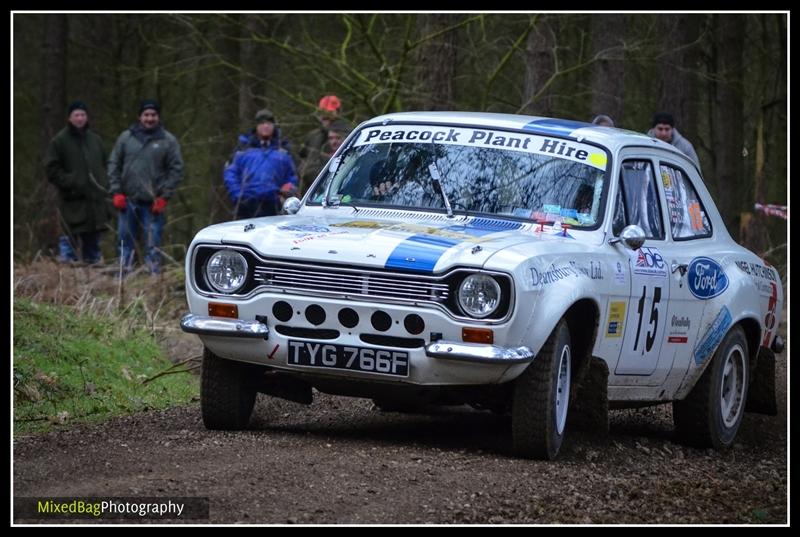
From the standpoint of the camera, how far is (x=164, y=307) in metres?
13.7

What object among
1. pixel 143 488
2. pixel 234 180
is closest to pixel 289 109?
pixel 234 180

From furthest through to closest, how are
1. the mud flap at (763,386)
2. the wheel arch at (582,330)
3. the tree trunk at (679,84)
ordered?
the tree trunk at (679,84)
the mud flap at (763,386)
the wheel arch at (582,330)

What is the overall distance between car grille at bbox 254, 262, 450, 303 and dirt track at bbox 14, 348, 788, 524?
815 mm

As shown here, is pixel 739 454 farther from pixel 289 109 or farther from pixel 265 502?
pixel 289 109

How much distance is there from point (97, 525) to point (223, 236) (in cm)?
221

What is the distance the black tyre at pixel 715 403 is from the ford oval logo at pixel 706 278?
379 mm

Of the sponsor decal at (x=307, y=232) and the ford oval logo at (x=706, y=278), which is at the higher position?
the sponsor decal at (x=307, y=232)

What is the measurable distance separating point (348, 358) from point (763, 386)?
382 centimetres

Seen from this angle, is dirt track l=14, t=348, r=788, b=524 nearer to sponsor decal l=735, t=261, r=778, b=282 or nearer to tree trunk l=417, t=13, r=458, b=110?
sponsor decal l=735, t=261, r=778, b=282

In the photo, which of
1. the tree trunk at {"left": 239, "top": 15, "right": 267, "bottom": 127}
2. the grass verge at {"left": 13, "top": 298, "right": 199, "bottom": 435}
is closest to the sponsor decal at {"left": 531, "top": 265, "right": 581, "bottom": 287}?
the grass verge at {"left": 13, "top": 298, "right": 199, "bottom": 435}

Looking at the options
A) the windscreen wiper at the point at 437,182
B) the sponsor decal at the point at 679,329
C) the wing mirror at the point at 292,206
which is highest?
the windscreen wiper at the point at 437,182

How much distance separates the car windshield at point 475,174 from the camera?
26.9 feet

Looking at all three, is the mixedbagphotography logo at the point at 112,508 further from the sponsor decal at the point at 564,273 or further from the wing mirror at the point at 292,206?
the wing mirror at the point at 292,206

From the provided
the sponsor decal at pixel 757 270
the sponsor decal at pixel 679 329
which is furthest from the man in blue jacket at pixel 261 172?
the sponsor decal at pixel 679 329
